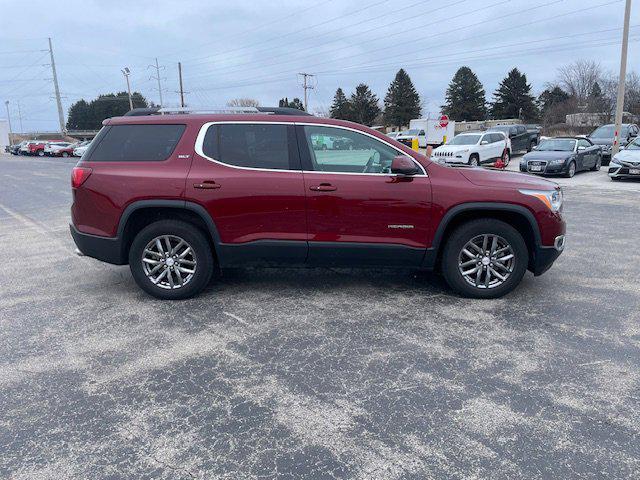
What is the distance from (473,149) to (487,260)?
16695 mm

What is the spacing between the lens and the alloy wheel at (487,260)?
4930 millimetres

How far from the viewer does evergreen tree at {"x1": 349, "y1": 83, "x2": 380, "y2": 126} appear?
86750mm

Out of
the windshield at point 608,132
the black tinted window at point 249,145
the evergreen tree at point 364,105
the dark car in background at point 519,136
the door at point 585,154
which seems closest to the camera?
the black tinted window at point 249,145

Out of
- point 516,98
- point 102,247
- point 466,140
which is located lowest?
point 102,247

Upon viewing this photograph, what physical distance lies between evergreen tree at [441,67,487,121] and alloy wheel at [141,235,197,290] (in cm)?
8074

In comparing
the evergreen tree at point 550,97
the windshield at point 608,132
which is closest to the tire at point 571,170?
the windshield at point 608,132

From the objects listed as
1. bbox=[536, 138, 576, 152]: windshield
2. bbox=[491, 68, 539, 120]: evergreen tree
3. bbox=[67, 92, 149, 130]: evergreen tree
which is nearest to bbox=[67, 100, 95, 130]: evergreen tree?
bbox=[67, 92, 149, 130]: evergreen tree

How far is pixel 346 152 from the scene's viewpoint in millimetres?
4934

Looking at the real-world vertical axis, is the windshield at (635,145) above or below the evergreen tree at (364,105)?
below

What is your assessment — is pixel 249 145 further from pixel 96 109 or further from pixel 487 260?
pixel 96 109

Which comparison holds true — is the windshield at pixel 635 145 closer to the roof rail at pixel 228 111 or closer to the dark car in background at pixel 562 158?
the dark car in background at pixel 562 158

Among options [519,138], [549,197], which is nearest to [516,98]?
[519,138]

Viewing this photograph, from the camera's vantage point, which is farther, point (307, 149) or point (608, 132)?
point (608, 132)

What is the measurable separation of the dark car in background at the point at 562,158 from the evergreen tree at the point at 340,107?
7157cm
